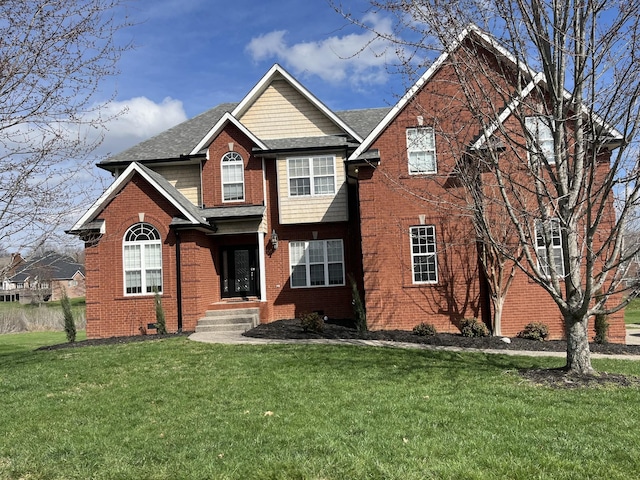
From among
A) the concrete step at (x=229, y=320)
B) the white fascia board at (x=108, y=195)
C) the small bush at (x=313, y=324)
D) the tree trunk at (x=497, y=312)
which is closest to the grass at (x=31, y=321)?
the white fascia board at (x=108, y=195)

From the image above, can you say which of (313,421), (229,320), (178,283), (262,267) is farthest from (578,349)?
(178,283)

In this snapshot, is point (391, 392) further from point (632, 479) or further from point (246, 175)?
point (246, 175)

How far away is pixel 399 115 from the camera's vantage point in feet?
48.6

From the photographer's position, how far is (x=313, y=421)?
235 inches

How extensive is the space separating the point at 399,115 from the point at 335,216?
13.7 ft

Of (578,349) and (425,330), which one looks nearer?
(578,349)

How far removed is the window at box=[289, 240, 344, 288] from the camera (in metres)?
17.6

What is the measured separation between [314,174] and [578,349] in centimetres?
1093

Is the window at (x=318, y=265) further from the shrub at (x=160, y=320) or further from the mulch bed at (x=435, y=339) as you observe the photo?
the shrub at (x=160, y=320)

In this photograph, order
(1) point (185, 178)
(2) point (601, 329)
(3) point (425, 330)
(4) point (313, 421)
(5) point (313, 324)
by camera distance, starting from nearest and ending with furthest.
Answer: (4) point (313, 421) < (2) point (601, 329) < (3) point (425, 330) < (5) point (313, 324) < (1) point (185, 178)

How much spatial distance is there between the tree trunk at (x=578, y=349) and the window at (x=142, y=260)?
12.0m

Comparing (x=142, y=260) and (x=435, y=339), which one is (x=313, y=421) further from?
(x=142, y=260)

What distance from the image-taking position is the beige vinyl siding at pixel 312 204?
1712 centimetres

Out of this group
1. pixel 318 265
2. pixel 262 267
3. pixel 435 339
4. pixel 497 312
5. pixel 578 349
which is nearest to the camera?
pixel 578 349
